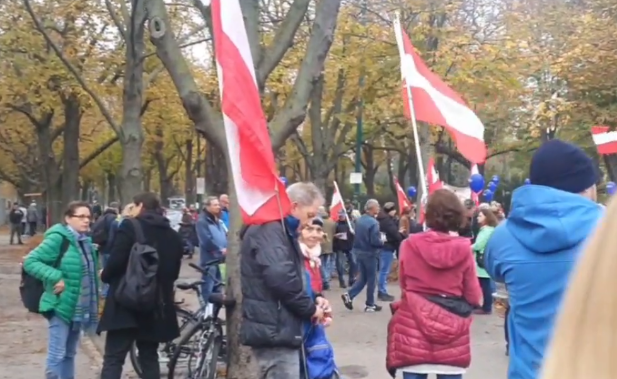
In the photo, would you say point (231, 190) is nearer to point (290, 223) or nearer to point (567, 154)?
point (290, 223)

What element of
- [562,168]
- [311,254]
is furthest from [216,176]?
[562,168]

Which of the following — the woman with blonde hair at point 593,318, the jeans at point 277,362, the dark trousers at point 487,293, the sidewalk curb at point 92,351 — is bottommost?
the sidewalk curb at point 92,351

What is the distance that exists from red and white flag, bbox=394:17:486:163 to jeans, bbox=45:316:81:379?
3885mm

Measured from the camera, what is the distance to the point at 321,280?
670cm

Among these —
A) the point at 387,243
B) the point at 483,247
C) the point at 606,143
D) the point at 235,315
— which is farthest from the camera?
the point at 387,243

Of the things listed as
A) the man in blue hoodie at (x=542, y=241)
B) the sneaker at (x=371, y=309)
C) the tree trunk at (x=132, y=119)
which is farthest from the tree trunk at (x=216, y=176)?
the man in blue hoodie at (x=542, y=241)

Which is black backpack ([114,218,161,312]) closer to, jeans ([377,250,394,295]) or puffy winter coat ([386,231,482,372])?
puffy winter coat ([386,231,482,372])

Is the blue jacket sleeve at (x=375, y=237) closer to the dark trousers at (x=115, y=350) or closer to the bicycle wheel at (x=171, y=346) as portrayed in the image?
the bicycle wheel at (x=171, y=346)

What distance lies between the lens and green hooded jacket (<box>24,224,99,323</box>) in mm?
7336

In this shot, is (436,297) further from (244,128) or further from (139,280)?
(139,280)

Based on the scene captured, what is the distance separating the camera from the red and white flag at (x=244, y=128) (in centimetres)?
560

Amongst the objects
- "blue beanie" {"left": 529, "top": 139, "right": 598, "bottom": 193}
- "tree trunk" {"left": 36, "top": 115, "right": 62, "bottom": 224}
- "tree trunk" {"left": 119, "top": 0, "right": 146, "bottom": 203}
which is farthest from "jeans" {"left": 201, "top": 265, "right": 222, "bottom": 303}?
"tree trunk" {"left": 36, "top": 115, "right": 62, "bottom": 224}

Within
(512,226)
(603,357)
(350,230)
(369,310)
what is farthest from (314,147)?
(603,357)

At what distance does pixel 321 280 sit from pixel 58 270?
2143mm
